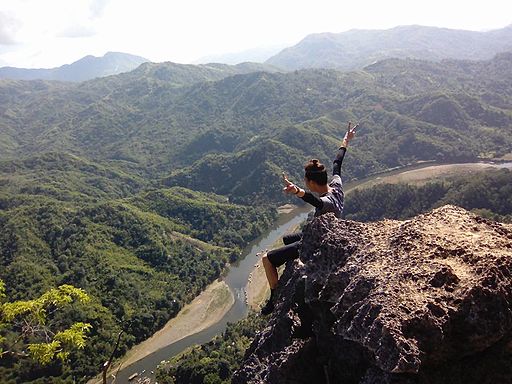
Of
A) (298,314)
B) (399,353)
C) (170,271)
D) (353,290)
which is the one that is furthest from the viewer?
(170,271)

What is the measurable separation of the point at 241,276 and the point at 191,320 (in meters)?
20.3

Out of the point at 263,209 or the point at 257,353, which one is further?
the point at 263,209

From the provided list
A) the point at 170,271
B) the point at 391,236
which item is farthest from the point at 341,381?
the point at 170,271

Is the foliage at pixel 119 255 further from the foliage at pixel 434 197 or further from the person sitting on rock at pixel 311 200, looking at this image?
the person sitting on rock at pixel 311 200

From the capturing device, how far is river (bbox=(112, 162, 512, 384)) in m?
73.8

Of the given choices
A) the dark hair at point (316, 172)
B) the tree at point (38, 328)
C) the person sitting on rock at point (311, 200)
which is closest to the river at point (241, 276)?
the tree at point (38, 328)

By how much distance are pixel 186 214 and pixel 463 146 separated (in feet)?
410

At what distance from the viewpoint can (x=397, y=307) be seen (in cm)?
657

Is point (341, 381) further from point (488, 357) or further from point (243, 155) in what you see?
point (243, 155)

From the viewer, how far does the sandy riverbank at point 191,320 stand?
255 ft

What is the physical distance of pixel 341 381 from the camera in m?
8.03

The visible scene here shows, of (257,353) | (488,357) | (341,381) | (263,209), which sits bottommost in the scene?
(263,209)

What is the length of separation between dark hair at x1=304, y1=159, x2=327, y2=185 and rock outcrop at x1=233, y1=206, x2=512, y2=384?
34.9 inches

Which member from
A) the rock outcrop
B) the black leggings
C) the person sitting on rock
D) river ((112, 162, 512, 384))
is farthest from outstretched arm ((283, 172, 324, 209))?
river ((112, 162, 512, 384))
